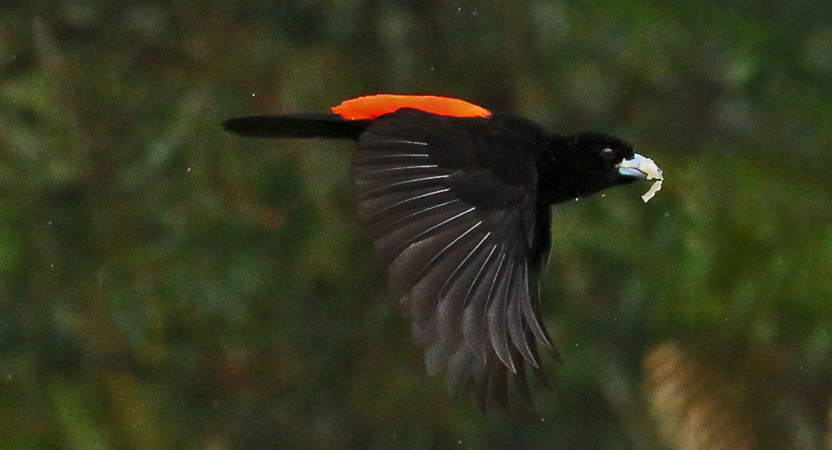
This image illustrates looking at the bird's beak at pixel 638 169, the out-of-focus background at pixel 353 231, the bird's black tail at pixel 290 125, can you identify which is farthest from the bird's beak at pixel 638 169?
the out-of-focus background at pixel 353 231

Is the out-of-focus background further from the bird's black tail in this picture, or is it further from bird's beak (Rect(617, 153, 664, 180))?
the bird's black tail

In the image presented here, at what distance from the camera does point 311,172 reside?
5.51 metres

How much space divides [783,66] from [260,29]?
234 centimetres

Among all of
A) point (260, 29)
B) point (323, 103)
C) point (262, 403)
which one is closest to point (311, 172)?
point (323, 103)


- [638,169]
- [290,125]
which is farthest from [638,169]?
[290,125]

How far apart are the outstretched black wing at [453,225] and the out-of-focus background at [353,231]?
7.16 feet

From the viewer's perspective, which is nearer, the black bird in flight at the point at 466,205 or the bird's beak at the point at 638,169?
the black bird in flight at the point at 466,205

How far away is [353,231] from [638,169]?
89.5 inches

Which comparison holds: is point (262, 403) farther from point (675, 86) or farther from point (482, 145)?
point (482, 145)

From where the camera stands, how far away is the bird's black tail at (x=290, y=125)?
3342mm

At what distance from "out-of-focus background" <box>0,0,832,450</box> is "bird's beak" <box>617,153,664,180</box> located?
67.4 inches

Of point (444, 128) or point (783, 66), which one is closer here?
point (444, 128)

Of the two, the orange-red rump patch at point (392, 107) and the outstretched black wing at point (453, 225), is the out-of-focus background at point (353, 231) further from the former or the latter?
the outstretched black wing at point (453, 225)

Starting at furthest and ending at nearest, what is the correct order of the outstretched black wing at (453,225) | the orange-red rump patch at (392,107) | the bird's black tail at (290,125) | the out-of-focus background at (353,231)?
the out-of-focus background at (353,231), the orange-red rump patch at (392,107), the bird's black tail at (290,125), the outstretched black wing at (453,225)
